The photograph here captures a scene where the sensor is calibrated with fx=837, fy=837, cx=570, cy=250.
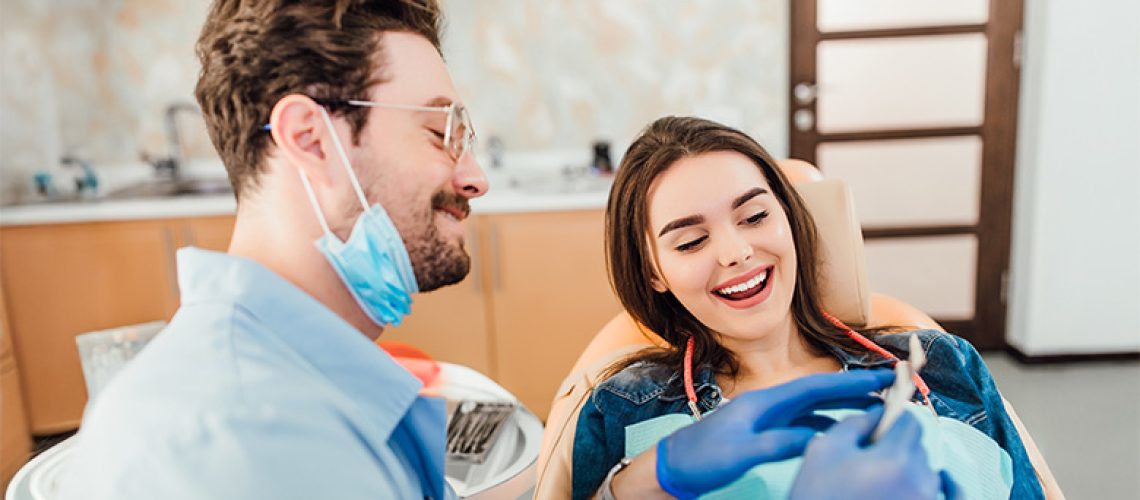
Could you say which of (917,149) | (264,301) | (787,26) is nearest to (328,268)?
(264,301)

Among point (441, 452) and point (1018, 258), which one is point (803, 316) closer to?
point (441, 452)

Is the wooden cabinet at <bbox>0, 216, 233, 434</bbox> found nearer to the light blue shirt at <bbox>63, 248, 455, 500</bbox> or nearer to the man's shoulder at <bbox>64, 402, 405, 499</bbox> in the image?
the light blue shirt at <bbox>63, 248, 455, 500</bbox>

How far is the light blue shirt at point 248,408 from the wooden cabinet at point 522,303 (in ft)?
6.06

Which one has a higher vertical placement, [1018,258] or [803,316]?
[803,316]

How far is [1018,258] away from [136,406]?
3.37 meters

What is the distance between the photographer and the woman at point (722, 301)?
4.25 ft

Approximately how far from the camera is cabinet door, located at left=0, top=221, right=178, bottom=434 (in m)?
2.78

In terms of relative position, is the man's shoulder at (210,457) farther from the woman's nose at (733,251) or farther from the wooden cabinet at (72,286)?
the wooden cabinet at (72,286)

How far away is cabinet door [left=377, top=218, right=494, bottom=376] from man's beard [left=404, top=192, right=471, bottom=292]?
1.80 metres

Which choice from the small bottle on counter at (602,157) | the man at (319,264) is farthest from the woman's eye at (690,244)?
the small bottle on counter at (602,157)

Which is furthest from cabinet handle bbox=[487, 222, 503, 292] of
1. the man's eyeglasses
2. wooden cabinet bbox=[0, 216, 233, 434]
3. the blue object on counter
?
the man's eyeglasses

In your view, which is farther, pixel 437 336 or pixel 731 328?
pixel 437 336

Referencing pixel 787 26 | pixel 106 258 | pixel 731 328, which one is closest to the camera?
pixel 731 328

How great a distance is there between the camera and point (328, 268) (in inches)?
36.7
